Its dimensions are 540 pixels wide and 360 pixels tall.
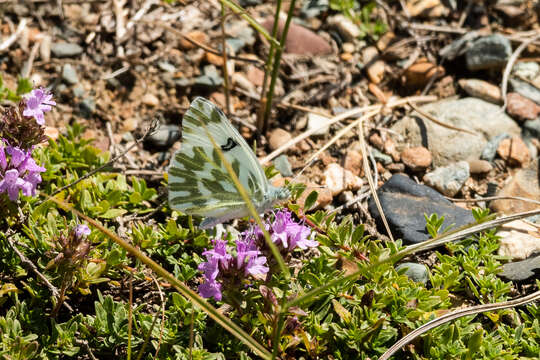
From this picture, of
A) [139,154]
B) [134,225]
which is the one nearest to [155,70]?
[139,154]

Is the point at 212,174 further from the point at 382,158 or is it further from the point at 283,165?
the point at 382,158

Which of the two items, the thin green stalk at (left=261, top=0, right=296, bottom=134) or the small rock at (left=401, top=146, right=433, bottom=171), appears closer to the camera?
the thin green stalk at (left=261, top=0, right=296, bottom=134)

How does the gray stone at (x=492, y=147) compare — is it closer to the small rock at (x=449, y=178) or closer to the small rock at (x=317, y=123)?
the small rock at (x=449, y=178)

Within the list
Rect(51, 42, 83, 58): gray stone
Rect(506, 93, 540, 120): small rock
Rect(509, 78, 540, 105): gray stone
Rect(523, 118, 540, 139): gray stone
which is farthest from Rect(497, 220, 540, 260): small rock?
Rect(51, 42, 83, 58): gray stone

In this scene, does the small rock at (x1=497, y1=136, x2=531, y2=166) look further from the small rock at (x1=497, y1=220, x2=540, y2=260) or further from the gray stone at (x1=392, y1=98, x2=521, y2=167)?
the small rock at (x1=497, y1=220, x2=540, y2=260)

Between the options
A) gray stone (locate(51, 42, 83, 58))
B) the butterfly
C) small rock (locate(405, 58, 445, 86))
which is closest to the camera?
the butterfly

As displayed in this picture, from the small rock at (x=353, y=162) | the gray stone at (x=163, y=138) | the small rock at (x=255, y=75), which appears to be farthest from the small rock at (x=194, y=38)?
the small rock at (x=353, y=162)
